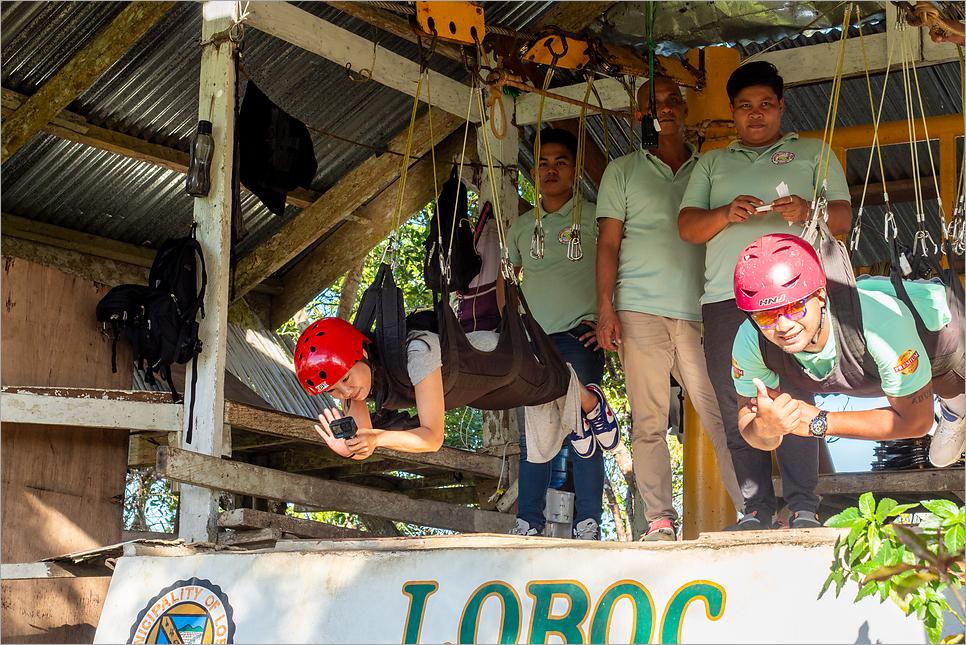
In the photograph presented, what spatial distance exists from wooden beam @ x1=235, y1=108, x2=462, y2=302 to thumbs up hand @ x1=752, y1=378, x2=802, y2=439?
13.1ft

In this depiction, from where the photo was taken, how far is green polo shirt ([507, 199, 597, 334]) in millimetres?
4895

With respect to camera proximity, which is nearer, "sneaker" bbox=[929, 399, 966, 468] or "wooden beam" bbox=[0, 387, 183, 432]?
"sneaker" bbox=[929, 399, 966, 468]

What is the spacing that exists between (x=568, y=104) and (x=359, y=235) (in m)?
1.97

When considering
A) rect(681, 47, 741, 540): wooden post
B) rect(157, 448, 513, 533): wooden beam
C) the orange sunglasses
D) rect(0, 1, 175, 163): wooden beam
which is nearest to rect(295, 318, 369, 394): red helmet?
rect(157, 448, 513, 533): wooden beam

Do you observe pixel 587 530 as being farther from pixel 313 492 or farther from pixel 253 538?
pixel 253 538

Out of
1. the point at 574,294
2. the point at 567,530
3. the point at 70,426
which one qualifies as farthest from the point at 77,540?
the point at 574,294

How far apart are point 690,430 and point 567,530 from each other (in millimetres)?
1228

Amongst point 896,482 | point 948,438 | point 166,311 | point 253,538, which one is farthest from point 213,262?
point 896,482

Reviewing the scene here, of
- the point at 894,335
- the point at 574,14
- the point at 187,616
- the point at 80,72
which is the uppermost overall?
the point at 574,14

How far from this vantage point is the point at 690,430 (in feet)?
18.3

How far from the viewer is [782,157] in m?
4.08

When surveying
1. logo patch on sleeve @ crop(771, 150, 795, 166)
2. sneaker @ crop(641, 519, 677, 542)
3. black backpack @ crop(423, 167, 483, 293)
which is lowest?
sneaker @ crop(641, 519, 677, 542)

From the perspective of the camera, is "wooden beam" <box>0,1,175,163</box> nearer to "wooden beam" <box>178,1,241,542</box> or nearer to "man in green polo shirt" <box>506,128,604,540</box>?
"wooden beam" <box>178,1,241,542</box>

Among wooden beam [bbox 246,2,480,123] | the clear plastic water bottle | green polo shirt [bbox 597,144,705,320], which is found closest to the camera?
green polo shirt [bbox 597,144,705,320]
